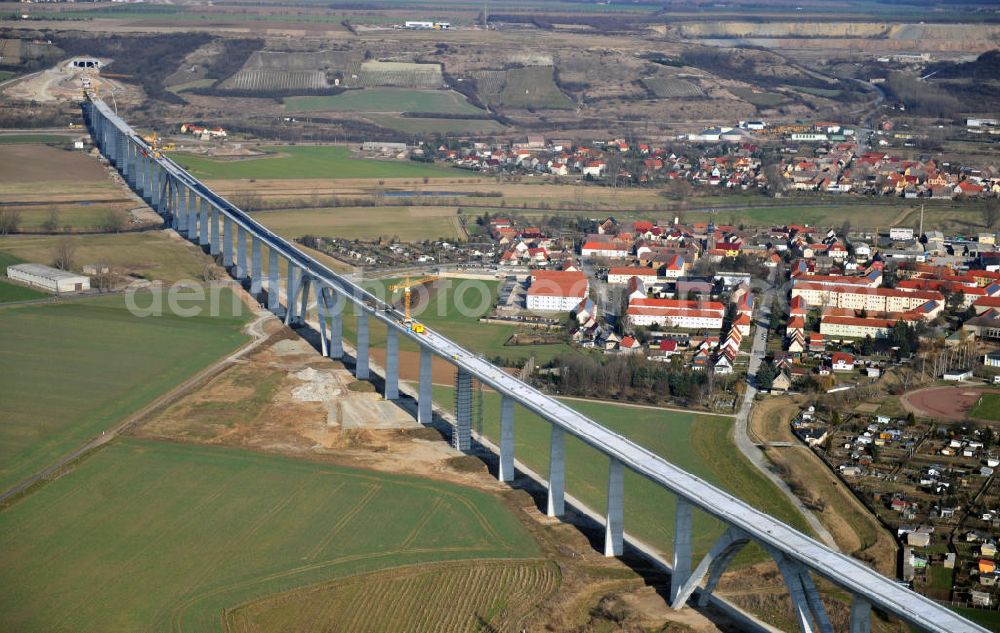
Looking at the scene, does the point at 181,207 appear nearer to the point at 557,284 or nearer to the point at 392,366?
the point at 557,284

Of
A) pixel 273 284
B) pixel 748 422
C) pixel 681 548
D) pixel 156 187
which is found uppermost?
pixel 156 187

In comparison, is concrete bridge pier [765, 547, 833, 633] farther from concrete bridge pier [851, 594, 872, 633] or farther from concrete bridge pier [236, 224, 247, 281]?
concrete bridge pier [236, 224, 247, 281]

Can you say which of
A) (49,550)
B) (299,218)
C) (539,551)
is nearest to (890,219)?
(299,218)

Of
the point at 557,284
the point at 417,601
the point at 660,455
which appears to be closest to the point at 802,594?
the point at 417,601

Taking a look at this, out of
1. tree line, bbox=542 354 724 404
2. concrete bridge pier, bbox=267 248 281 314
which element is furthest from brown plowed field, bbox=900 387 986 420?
concrete bridge pier, bbox=267 248 281 314

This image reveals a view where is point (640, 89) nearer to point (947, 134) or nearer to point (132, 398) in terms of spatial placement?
point (947, 134)
